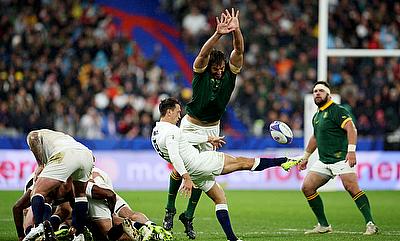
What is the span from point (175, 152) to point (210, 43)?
4.42 ft

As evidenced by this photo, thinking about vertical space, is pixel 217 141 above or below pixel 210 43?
below

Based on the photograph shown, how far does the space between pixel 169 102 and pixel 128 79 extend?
1465cm

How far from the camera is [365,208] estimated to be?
12812 mm

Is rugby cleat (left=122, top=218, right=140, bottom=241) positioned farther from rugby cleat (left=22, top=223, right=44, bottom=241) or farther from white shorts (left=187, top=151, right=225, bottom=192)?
rugby cleat (left=22, top=223, right=44, bottom=241)

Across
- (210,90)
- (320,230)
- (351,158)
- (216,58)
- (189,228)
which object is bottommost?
(320,230)

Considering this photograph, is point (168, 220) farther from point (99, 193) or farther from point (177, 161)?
point (177, 161)

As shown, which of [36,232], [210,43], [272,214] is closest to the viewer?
[36,232]

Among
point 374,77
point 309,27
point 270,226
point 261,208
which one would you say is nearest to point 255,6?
point 309,27

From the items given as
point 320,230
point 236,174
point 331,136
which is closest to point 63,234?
point 320,230

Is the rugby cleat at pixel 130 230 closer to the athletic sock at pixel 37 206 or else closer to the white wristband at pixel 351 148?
the athletic sock at pixel 37 206

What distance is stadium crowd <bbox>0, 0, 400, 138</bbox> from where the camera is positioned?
80.0 feet

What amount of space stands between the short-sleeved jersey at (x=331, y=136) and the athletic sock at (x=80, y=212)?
3944 mm

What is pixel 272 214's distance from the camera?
15.9 metres

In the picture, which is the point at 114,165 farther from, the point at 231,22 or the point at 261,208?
the point at 231,22
